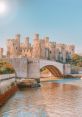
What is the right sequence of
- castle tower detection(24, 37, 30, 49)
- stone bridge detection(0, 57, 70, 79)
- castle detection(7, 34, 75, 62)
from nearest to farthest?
stone bridge detection(0, 57, 70, 79)
castle detection(7, 34, 75, 62)
castle tower detection(24, 37, 30, 49)

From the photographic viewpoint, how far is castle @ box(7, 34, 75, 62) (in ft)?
262

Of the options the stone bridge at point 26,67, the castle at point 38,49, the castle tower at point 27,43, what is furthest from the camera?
the castle tower at point 27,43

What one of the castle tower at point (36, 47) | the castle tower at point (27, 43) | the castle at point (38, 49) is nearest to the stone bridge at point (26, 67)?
the castle at point (38, 49)

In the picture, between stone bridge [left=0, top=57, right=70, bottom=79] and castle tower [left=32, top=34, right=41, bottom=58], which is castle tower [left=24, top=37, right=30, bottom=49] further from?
stone bridge [left=0, top=57, right=70, bottom=79]

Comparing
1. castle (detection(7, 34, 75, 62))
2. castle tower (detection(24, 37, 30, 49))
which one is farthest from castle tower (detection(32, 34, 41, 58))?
castle tower (detection(24, 37, 30, 49))

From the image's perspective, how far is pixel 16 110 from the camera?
684 inches

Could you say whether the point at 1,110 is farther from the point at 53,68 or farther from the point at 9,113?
the point at 53,68

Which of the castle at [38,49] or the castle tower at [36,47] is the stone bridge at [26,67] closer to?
the castle at [38,49]

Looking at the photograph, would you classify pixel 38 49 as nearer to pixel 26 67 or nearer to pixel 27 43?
pixel 27 43

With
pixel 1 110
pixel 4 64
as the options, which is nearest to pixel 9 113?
pixel 1 110

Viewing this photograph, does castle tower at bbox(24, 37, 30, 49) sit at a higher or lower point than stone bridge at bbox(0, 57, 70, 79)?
higher

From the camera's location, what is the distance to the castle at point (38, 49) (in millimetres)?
79938

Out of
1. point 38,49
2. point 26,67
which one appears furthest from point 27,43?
point 26,67

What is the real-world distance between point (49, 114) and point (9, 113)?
1990mm
